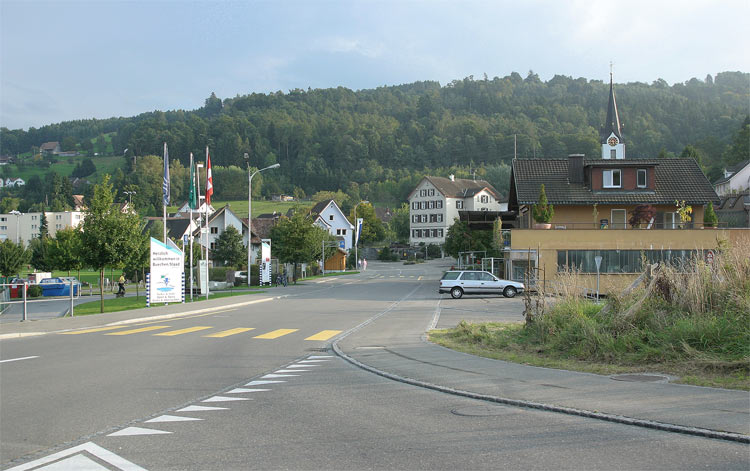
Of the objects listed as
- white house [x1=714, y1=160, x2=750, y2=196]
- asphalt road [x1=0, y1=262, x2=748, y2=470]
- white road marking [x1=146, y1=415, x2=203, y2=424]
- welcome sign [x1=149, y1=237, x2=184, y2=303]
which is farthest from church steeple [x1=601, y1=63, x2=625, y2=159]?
white road marking [x1=146, y1=415, x2=203, y2=424]

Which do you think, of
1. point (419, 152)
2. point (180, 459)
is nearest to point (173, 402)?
point (180, 459)

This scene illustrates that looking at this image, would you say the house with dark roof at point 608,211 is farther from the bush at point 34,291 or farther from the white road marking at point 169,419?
the bush at point 34,291

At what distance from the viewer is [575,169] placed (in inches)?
1826

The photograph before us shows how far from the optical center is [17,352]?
1391cm

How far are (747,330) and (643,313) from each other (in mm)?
2006

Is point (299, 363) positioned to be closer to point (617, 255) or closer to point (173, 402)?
point (173, 402)

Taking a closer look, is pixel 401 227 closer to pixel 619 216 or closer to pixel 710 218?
pixel 619 216

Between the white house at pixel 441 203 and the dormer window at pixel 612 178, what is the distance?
70.7 meters

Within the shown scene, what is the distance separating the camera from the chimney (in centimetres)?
4625

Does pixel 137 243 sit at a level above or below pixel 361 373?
above

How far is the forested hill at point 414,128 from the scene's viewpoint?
14650cm

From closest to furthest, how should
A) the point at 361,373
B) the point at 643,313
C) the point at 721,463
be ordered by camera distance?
the point at 721,463 < the point at 361,373 < the point at 643,313

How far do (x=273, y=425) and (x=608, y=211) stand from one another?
41.5 metres

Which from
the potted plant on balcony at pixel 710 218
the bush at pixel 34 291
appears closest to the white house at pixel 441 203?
the potted plant on balcony at pixel 710 218
